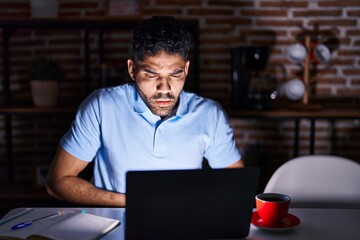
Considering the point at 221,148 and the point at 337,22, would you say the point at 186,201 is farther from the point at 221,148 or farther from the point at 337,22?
the point at 337,22

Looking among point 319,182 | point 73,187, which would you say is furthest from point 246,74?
point 73,187

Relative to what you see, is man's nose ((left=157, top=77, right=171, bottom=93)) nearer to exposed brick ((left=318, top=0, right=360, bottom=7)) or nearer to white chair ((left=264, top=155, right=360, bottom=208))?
white chair ((left=264, top=155, right=360, bottom=208))

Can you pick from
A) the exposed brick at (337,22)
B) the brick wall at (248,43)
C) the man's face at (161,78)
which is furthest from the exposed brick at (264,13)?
the man's face at (161,78)

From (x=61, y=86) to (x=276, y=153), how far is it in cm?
136

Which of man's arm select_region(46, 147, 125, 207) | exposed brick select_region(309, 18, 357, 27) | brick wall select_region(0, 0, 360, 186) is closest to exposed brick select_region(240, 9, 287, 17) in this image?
brick wall select_region(0, 0, 360, 186)

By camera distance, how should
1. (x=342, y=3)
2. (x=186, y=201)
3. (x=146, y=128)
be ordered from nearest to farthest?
(x=186, y=201)
(x=146, y=128)
(x=342, y=3)

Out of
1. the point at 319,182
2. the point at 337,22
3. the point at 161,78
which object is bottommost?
the point at 319,182

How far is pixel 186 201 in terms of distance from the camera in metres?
1.14

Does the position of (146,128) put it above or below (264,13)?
below

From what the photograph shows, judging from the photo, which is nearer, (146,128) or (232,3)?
(146,128)

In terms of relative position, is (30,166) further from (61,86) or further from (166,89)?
(166,89)

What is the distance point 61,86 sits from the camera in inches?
122

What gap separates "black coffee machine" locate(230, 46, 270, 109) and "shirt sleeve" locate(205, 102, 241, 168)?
1.01m

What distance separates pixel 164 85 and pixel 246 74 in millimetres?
1314
